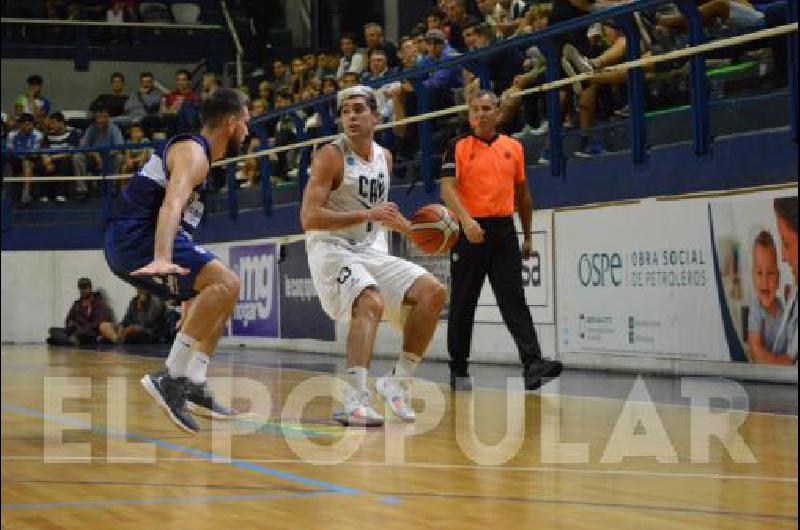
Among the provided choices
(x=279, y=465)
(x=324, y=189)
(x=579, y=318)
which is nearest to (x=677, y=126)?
(x=579, y=318)

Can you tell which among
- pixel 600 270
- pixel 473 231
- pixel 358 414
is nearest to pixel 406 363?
pixel 358 414

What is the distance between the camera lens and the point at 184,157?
272 inches

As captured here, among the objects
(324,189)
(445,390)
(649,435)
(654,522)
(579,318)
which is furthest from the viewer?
(579,318)

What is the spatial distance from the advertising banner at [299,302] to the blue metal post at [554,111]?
5226 millimetres

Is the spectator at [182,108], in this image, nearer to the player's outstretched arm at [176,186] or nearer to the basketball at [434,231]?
the basketball at [434,231]

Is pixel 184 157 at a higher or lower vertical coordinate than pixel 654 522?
higher

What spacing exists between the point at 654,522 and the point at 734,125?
6.70 meters

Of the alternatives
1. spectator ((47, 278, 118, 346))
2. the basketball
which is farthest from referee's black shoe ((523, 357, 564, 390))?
spectator ((47, 278, 118, 346))

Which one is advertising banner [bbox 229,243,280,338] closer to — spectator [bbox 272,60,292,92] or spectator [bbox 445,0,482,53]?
spectator [bbox 272,60,292,92]

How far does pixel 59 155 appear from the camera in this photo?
73.2 ft

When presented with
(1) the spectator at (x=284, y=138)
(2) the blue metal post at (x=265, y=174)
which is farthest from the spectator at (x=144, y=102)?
(2) the blue metal post at (x=265, y=174)

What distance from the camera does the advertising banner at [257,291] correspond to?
60.6 feet

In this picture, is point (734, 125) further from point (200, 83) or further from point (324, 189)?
point (200, 83)

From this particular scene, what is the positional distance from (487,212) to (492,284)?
20.1 inches
